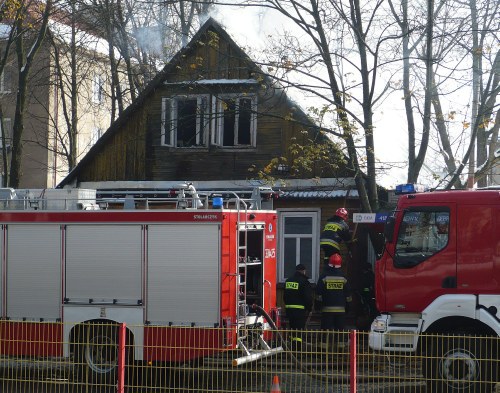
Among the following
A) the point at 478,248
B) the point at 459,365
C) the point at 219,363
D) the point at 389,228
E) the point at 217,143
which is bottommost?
the point at 219,363

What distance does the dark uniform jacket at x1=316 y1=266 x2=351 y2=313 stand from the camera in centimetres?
1388

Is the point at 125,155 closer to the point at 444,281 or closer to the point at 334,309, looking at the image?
the point at 334,309

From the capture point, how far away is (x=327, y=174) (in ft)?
61.4

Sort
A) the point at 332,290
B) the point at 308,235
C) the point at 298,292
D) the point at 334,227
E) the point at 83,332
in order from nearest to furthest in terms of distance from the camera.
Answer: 1. the point at 83,332
2. the point at 332,290
3. the point at 298,292
4. the point at 334,227
5. the point at 308,235

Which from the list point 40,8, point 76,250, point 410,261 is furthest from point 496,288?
point 40,8

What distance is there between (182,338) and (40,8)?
1211cm

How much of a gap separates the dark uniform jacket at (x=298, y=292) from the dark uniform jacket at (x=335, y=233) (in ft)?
2.33

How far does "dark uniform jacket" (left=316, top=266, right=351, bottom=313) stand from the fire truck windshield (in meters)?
2.71

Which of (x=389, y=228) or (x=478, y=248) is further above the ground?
(x=389, y=228)

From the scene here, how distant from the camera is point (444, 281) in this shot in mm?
10922

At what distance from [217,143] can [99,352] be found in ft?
29.7

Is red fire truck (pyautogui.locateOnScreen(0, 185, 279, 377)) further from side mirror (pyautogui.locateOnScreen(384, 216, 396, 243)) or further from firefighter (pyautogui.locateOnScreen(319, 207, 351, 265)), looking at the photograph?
side mirror (pyautogui.locateOnScreen(384, 216, 396, 243))

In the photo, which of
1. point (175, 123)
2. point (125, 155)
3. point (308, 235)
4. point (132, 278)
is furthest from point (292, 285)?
point (125, 155)

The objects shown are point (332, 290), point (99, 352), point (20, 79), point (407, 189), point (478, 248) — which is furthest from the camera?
point (20, 79)
